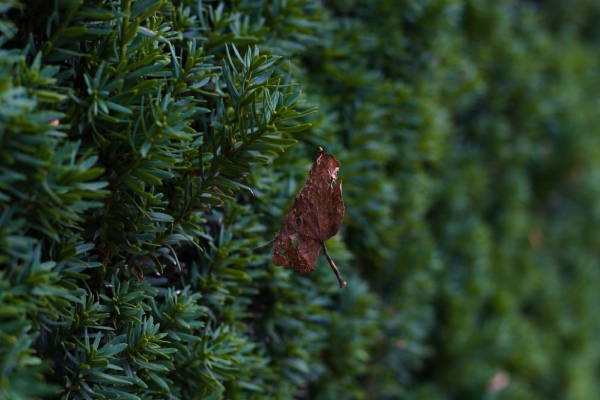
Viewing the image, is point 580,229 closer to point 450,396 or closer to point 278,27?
point 450,396

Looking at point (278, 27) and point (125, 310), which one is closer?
point (125, 310)

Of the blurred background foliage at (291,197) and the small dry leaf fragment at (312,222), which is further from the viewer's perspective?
the small dry leaf fragment at (312,222)

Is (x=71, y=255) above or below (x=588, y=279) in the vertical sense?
above

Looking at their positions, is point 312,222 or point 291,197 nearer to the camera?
point 312,222

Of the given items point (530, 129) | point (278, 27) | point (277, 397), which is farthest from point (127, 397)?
point (530, 129)
